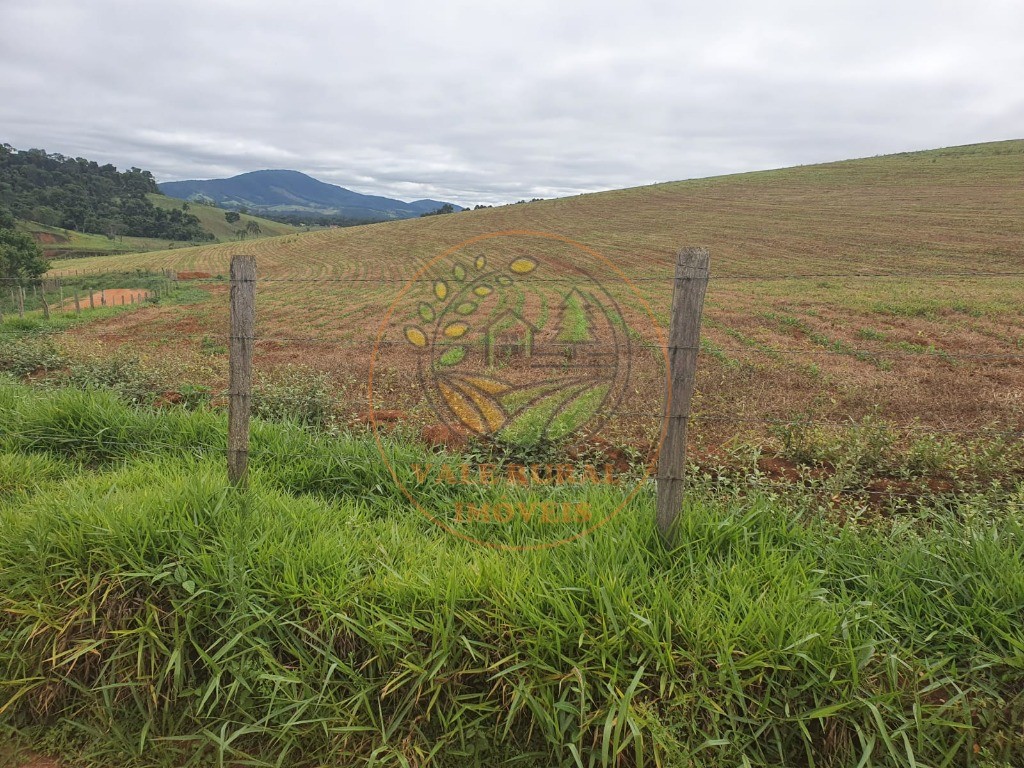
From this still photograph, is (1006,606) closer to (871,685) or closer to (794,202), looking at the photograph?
Result: (871,685)

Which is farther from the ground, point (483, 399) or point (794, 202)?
point (794, 202)

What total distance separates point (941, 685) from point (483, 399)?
297 cm

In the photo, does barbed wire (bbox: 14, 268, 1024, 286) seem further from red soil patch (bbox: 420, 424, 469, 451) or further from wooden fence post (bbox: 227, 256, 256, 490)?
red soil patch (bbox: 420, 424, 469, 451)

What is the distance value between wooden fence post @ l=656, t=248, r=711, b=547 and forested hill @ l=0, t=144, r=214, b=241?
331 feet

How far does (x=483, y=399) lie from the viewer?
4.15 metres

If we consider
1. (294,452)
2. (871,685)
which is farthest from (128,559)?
(871,685)

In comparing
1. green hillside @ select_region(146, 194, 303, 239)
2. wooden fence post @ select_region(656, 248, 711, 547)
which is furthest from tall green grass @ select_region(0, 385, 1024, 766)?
green hillside @ select_region(146, 194, 303, 239)

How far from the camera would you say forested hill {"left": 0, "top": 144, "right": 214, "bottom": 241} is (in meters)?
83.4

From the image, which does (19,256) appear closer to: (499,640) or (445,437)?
(445,437)

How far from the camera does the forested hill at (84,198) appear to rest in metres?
83.4

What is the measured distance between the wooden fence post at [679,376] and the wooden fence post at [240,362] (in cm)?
228

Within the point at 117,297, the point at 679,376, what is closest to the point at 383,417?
the point at 679,376

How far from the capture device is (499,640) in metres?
2.26

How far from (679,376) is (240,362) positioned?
242cm
